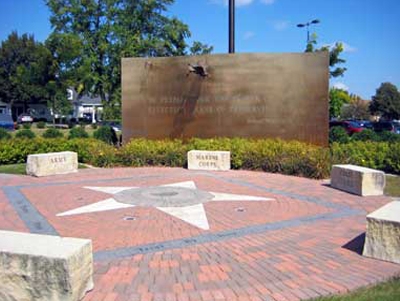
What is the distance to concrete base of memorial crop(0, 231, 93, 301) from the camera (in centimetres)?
358

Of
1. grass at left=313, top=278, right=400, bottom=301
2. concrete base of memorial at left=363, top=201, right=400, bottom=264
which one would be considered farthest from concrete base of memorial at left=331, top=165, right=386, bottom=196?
grass at left=313, top=278, right=400, bottom=301

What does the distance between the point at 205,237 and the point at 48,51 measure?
3515 centimetres

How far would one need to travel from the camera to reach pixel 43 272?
11.8 feet

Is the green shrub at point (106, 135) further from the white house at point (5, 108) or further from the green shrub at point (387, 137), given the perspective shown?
the white house at point (5, 108)

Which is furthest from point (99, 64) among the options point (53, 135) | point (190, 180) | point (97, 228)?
point (97, 228)

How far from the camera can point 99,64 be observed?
125ft

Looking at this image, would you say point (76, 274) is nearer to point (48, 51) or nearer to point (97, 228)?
point (97, 228)

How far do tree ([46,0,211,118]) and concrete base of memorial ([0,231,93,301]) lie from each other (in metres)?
34.4

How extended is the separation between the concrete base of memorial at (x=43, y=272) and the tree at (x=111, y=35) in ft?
113

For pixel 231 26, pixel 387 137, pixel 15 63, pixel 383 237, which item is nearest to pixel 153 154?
pixel 231 26

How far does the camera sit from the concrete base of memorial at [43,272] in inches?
141

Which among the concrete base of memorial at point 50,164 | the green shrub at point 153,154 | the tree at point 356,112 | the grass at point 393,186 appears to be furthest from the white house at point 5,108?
the grass at point 393,186

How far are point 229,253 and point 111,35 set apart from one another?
3609cm

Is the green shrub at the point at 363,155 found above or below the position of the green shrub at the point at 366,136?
below
